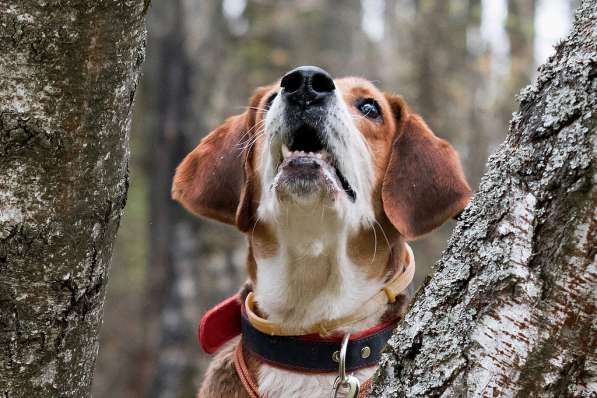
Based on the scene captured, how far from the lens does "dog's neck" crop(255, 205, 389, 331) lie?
3.24m

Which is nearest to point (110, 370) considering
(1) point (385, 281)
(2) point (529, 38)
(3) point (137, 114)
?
(3) point (137, 114)

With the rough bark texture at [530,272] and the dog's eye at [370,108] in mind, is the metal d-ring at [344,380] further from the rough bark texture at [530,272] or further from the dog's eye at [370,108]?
the dog's eye at [370,108]

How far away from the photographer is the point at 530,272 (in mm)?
1706

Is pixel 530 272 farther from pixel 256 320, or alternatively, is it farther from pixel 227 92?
pixel 227 92

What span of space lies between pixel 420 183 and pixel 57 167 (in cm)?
193

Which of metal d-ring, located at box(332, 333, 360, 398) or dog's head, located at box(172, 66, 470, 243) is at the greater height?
dog's head, located at box(172, 66, 470, 243)

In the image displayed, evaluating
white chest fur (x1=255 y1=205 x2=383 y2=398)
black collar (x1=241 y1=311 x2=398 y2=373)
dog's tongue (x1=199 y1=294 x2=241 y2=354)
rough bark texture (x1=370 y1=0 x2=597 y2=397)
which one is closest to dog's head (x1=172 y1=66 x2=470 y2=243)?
white chest fur (x1=255 y1=205 x2=383 y2=398)

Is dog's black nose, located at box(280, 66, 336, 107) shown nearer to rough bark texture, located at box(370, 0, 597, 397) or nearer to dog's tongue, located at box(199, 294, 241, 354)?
dog's tongue, located at box(199, 294, 241, 354)

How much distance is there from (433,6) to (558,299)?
363 inches

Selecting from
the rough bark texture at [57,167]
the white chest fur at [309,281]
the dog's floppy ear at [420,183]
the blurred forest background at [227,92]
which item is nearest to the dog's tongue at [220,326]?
the white chest fur at [309,281]

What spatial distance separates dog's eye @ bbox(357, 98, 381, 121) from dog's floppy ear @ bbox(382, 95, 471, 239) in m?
0.15

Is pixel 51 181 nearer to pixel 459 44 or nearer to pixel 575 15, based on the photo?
pixel 575 15

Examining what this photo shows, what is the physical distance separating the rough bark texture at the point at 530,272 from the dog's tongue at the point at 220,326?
5.02 feet

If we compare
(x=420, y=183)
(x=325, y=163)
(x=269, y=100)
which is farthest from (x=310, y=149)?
(x=420, y=183)
